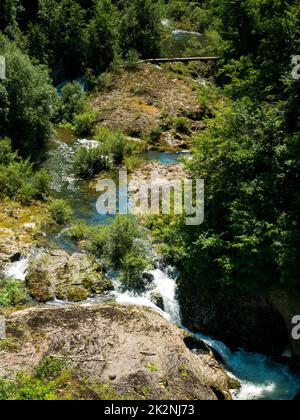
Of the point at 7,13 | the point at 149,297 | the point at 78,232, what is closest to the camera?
the point at 149,297

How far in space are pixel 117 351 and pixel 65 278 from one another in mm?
4391

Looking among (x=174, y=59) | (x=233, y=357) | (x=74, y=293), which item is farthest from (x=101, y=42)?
(x=233, y=357)

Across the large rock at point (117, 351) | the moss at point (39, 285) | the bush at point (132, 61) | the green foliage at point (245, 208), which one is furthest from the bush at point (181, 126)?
the large rock at point (117, 351)

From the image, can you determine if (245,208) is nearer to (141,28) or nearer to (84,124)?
(84,124)

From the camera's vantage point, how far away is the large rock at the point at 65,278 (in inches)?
546

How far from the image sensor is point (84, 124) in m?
26.5

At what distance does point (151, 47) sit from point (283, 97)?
2057 cm

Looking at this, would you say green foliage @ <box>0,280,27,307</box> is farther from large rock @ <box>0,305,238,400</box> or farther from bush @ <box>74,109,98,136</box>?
bush @ <box>74,109,98,136</box>

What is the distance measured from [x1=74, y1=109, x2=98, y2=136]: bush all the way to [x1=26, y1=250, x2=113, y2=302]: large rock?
41.0 ft

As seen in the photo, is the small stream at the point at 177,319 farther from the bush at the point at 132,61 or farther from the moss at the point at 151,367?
the bush at the point at 132,61

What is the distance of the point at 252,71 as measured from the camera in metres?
16.6

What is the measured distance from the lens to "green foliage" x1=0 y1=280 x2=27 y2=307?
1259cm

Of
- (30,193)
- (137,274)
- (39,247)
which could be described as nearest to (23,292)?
(39,247)

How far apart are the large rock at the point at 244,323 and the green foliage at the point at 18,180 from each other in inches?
331
